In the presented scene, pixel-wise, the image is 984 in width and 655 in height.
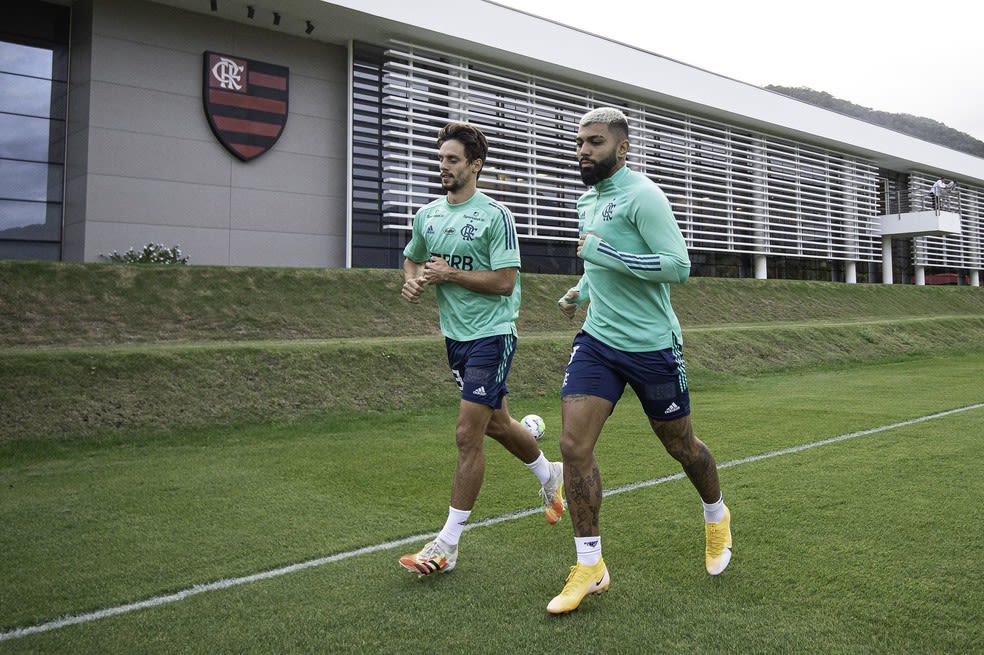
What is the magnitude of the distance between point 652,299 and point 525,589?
141cm

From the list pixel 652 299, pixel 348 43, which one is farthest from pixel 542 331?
pixel 652 299

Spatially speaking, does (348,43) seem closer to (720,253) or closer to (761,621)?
(720,253)

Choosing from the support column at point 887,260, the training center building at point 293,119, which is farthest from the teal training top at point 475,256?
the support column at point 887,260

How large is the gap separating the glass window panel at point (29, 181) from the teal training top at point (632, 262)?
1745 cm

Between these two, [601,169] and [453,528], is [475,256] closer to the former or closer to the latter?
[601,169]

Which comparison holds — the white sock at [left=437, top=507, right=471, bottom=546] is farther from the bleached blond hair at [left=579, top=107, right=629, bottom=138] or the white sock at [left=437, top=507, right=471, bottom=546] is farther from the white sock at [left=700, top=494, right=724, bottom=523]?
the bleached blond hair at [left=579, top=107, right=629, bottom=138]

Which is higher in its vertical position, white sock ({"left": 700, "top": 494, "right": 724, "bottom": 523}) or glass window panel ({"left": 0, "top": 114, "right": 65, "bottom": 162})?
glass window panel ({"left": 0, "top": 114, "right": 65, "bottom": 162})

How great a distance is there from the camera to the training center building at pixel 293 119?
1647 centimetres

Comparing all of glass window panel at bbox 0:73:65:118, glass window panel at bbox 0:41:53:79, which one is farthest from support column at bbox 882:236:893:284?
glass window panel at bbox 0:41:53:79

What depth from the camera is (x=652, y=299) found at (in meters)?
3.29

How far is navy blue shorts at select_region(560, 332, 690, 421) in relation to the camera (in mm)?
3223

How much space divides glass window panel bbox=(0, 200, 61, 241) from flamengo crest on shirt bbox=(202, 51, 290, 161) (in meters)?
4.23

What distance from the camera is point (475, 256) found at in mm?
3762

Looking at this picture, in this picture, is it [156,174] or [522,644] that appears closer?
[522,644]
